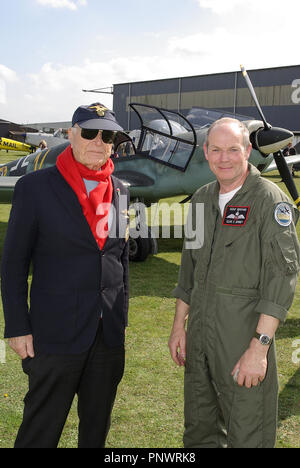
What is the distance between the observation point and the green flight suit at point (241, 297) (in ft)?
6.17

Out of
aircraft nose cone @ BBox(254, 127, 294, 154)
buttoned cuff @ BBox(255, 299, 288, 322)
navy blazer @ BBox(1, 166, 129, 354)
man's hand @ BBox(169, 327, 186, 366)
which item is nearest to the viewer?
buttoned cuff @ BBox(255, 299, 288, 322)

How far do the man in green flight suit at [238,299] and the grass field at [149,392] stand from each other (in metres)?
0.91

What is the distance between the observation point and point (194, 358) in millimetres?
2123

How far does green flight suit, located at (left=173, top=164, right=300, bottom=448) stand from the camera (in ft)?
6.17

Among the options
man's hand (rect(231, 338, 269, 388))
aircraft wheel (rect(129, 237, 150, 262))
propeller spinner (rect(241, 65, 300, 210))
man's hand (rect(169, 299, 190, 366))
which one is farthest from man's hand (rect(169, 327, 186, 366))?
aircraft wheel (rect(129, 237, 150, 262))

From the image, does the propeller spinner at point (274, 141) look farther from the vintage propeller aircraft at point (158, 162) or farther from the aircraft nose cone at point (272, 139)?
the vintage propeller aircraft at point (158, 162)

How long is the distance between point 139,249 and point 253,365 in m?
5.68

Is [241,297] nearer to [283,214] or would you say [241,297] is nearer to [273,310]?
[273,310]

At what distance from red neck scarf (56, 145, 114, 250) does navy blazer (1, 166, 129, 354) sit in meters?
0.03

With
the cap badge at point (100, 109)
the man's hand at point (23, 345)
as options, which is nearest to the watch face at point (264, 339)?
the man's hand at point (23, 345)

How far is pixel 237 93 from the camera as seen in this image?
4119 cm

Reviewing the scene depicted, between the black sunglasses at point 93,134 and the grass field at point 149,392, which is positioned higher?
the black sunglasses at point 93,134

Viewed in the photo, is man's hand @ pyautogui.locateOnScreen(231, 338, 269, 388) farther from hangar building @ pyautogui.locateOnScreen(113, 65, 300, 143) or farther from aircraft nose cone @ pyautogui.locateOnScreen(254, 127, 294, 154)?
hangar building @ pyautogui.locateOnScreen(113, 65, 300, 143)

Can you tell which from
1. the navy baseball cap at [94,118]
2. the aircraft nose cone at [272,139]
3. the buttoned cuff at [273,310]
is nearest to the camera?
the buttoned cuff at [273,310]
